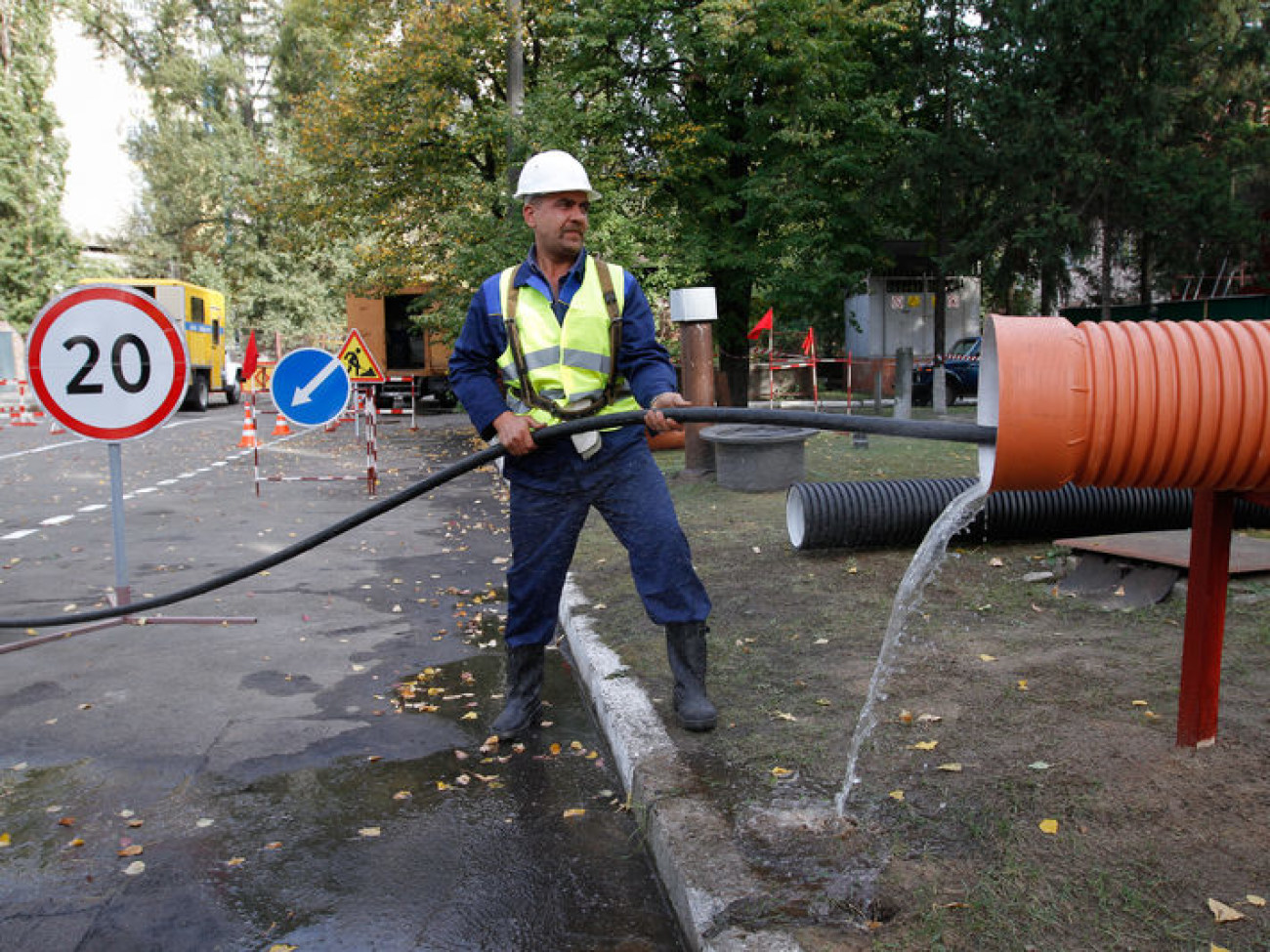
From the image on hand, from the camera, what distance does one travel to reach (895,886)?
9.14ft

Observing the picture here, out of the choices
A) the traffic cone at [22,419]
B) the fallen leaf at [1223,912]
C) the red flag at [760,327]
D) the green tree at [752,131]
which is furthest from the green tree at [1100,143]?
the traffic cone at [22,419]

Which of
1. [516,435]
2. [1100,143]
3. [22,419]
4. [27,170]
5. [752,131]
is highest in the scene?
[27,170]

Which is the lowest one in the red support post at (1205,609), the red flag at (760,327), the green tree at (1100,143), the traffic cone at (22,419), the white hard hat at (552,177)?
the traffic cone at (22,419)

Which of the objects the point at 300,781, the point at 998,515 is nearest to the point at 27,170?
the point at 998,515

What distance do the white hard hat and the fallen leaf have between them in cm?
303

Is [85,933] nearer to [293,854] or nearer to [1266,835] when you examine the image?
[293,854]

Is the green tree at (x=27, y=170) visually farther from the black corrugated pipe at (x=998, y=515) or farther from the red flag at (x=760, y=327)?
the black corrugated pipe at (x=998, y=515)

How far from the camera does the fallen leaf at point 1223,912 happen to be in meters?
2.51

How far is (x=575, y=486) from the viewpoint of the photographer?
4203 mm

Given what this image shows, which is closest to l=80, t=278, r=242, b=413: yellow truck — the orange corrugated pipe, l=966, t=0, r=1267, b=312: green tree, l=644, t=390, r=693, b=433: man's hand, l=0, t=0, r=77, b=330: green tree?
l=0, t=0, r=77, b=330: green tree

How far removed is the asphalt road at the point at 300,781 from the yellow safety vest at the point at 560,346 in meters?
1.36

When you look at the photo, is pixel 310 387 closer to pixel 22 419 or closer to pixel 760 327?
pixel 760 327

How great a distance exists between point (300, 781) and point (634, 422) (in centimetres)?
180

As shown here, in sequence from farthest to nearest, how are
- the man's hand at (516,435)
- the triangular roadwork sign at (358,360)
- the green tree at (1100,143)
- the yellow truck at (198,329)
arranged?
1. the yellow truck at (198,329)
2. the green tree at (1100,143)
3. the triangular roadwork sign at (358,360)
4. the man's hand at (516,435)
